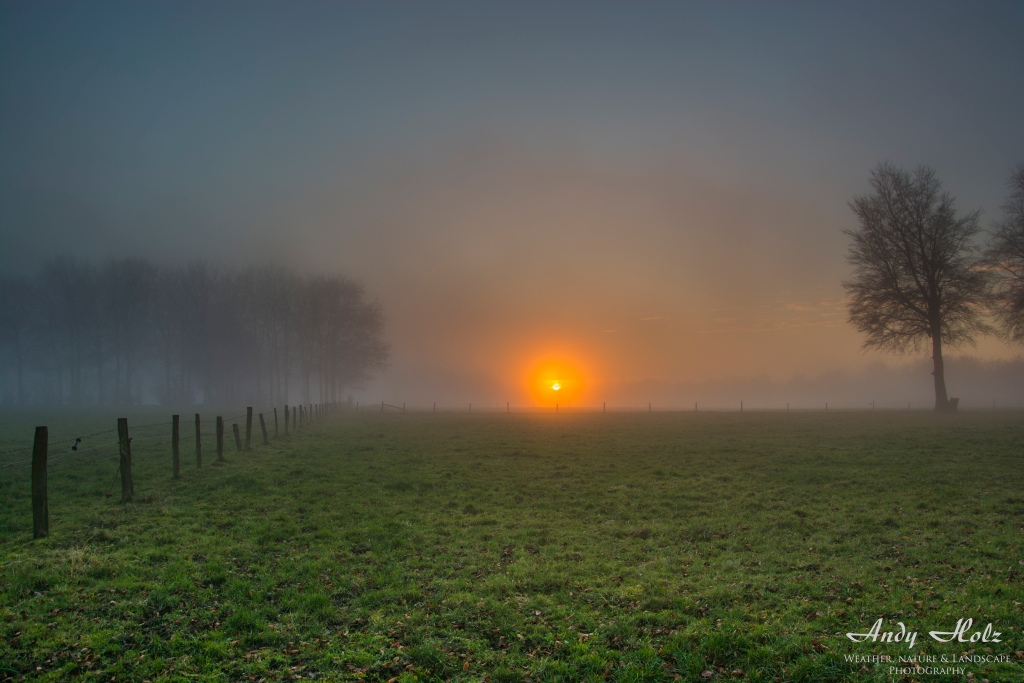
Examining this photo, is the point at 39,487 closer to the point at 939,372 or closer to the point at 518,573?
the point at 518,573

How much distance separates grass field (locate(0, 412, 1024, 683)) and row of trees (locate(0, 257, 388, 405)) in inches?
2442

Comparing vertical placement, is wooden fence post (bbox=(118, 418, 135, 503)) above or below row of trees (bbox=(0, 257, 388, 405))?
below

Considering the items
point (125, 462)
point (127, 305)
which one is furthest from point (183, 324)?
point (125, 462)

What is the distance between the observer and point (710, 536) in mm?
14789

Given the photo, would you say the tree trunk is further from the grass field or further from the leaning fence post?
the leaning fence post

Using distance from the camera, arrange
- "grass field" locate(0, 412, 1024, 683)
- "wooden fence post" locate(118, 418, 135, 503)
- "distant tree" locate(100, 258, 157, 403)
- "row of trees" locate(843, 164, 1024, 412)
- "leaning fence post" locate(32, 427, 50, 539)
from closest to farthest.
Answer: "grass field" locate(0, 412, 1024, 683), "leaning fence post" locate(32, 427, 50, 539), "wooden fence post" locate(118, 418, 135, 503), "row of trees" locate(843, 164, 1024, 412), "distant tree" locate(100, 258, 157, 403)

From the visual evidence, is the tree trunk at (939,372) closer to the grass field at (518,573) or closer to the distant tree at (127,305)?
the grass field at (518,573)

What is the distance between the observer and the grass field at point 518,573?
823cm

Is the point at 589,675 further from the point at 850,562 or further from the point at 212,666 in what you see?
the point at 850,562

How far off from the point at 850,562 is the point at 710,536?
3.40 m

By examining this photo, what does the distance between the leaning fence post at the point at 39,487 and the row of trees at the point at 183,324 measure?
70216 millimetres

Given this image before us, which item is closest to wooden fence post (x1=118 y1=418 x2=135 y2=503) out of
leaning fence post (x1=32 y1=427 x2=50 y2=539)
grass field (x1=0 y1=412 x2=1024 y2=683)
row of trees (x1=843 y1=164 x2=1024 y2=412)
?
grass field (x1=0 y1=412 x2=1024 y2=683)

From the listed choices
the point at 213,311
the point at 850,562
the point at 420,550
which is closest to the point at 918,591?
the point at 850,562

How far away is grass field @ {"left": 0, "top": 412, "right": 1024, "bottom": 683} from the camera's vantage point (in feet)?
27.0
